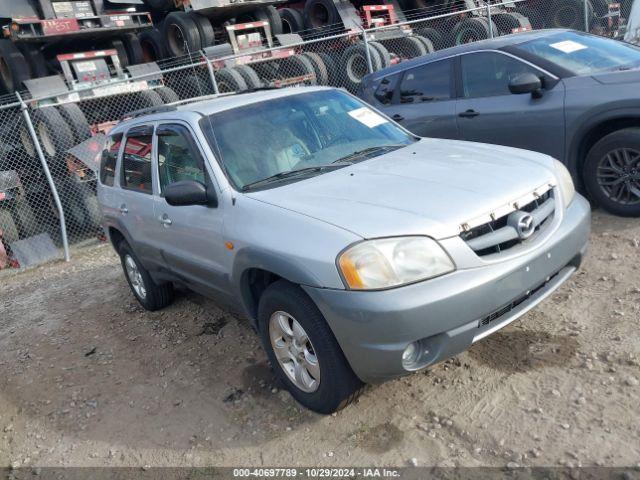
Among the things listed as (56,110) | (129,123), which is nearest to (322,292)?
(129,123)

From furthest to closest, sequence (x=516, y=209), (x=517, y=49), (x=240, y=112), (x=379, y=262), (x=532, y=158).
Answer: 1. (x=517, y=49)
2. (x=240, y=112)
3. (x=532, y=158)
4. (x=516, y=209)
5. (x=379, y=262)

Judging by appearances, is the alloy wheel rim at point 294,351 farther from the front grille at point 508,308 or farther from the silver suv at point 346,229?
the front grille at point 508,308

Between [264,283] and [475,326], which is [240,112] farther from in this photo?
[475,326]

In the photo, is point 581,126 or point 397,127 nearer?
point 397,127

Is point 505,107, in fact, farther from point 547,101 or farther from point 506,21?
point 506,21

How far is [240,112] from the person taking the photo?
3.83 meters

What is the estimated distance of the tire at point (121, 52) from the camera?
11.8 meters

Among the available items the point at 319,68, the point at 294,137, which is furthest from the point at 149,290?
the point at 319,68

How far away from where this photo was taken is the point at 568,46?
17.7 ft

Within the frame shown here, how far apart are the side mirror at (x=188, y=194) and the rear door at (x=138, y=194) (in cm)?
97

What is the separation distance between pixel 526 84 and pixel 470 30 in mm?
7842

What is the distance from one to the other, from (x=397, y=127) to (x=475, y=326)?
203 cm

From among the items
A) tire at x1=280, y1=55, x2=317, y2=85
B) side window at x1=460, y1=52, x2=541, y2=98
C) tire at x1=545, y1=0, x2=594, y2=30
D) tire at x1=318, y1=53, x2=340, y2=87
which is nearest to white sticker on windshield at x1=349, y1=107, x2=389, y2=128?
side window at x1=460, y1=52, x2=541, y2=98

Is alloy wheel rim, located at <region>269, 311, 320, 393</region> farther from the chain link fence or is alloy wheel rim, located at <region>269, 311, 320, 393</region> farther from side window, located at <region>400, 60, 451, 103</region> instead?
the chain link fence
